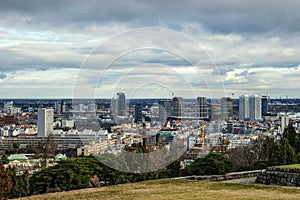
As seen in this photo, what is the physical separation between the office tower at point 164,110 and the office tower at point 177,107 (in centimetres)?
13

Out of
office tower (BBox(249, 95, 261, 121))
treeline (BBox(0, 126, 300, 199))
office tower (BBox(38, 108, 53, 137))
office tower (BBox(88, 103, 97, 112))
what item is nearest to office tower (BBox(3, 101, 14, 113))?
office tower (BBox(38, 108, 53, 137))

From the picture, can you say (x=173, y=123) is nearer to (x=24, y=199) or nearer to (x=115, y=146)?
(x=115, y=146)

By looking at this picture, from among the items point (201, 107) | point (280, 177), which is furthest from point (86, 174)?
point (280, 177)

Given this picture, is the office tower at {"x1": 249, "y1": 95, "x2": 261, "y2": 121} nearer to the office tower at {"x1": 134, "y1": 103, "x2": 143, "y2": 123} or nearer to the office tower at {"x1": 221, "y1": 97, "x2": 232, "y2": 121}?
the office tower at {"x1": 221, "y1": 97, "x2": 232, "y2": 121}

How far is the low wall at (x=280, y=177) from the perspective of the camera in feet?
34.0

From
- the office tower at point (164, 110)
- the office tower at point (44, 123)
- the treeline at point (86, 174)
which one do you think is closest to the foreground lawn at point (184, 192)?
the treeline at point (86, 174)

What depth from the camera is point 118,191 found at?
30.1 feet

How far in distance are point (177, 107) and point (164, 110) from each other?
1.27ft

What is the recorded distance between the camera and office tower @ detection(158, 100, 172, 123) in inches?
488

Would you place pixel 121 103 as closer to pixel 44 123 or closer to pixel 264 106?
pixel 44 123

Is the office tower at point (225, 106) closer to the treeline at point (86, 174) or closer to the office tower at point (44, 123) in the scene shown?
the treeline at point (86, 174)

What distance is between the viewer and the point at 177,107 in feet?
40.4

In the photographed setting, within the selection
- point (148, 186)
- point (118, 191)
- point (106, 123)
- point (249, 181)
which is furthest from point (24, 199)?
point (249, 181)

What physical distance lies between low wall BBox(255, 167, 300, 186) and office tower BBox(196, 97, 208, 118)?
240 centimetres
